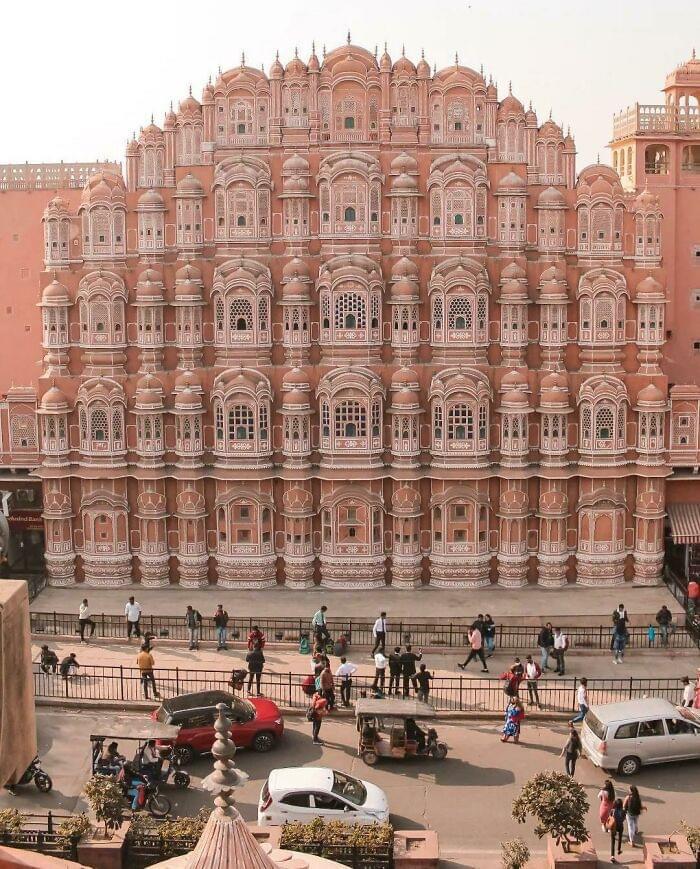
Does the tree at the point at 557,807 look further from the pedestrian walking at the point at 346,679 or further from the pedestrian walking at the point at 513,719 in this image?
the pedestrian walking at the point at 346,679

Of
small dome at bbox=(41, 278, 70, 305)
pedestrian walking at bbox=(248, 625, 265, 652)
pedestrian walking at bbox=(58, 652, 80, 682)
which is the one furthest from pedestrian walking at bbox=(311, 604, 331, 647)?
small dome at bbox=(41, 278, 70, 305)

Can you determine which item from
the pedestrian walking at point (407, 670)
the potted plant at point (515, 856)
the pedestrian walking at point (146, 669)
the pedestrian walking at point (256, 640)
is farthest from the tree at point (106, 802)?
the pedestrian walking at point (407, 670)

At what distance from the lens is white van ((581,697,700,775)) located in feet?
98.0

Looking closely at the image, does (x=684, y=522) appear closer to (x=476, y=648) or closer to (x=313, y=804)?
(x=476, y=648)

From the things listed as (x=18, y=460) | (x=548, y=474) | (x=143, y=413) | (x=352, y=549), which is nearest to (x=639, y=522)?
(x=548, y=474)

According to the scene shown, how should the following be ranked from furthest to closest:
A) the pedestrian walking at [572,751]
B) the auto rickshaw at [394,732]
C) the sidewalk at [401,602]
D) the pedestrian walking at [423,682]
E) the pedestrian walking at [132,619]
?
1. the sidewalk at [401,602]
2. the pedestrian walking at [132,619]
3. the pedestrian walking at [423,682]
4. the auto rickshaw at [394,732]
5. the pedestrian walking at [572,751]

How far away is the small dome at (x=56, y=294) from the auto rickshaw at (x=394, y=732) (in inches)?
916

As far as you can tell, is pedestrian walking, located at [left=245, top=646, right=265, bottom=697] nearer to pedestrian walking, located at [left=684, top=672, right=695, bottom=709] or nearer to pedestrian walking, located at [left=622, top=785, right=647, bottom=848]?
pedestrian walking, located at [left=684, top=672, right=695, bottom=709]

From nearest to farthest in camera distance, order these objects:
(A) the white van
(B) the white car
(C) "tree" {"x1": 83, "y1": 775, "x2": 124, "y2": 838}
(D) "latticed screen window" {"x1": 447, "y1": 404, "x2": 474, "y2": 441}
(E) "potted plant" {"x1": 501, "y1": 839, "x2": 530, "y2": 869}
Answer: (E) "potted plant" {"x1": 501, "y1": 839, "x2": 530, "y2": 869} < (C) "tree" {"x1": 83, "y1": 775, "x2": 124, "y2": 838} < (B) the white car < (A) the white van < (D) "latticed screen window" {"x1": 447, "y1": 404, "x2": 474, "y2": 441}

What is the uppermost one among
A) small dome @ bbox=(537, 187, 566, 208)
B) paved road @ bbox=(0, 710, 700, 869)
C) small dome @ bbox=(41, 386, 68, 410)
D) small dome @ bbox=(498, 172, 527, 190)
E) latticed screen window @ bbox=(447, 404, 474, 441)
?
small dome @ bbox=(498, 172, 527, 190)

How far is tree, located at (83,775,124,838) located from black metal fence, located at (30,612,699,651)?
15946 millimetres

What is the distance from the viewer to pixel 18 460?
1953 inches

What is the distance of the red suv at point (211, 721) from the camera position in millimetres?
30484

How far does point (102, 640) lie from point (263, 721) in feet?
37.2
